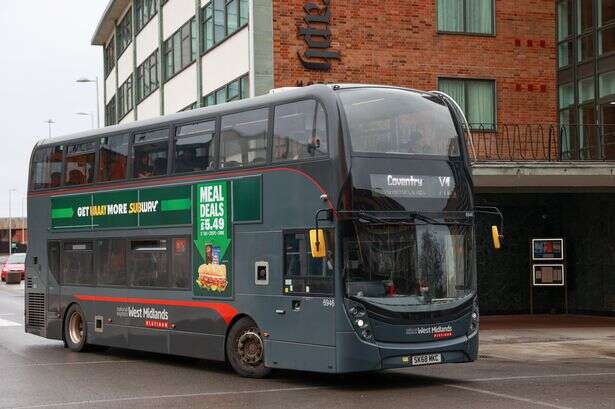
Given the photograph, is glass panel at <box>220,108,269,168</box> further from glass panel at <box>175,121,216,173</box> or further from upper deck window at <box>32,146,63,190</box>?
upper deck window at <box>32,146,63,190</box>

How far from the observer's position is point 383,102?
45.2 ft

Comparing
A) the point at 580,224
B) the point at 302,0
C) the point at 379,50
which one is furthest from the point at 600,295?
the point at 302,0

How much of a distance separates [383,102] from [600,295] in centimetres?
1544

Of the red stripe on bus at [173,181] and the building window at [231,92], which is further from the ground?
the building window at [231,92]

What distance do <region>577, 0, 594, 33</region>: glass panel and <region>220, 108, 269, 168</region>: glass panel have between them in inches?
595

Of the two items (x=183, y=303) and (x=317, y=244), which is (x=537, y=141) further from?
(x=317, y=244)

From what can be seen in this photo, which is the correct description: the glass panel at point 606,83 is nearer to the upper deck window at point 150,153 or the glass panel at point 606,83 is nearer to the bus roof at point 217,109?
the bus roof at point 217,109

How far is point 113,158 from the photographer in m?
17.8

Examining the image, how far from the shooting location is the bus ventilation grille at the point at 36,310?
19891 millimetres

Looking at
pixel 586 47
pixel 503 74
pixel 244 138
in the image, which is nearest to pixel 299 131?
pixel 244 138

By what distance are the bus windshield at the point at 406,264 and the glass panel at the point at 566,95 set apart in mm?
14798

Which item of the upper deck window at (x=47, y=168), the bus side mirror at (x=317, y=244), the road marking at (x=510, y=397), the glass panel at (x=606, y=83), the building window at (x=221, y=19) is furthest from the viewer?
the building window at (x=221, y=19)

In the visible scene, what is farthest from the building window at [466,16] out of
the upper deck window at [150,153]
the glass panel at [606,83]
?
the upper deck window at [150,153]

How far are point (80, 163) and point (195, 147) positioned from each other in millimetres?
3753
